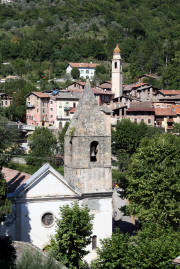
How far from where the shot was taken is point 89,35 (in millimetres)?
138500

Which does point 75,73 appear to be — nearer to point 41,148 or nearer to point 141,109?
point 141,109

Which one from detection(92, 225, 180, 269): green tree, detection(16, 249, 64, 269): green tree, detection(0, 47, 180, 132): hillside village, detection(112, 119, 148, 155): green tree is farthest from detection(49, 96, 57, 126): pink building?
detection(16, 249, 64, 269): green tree

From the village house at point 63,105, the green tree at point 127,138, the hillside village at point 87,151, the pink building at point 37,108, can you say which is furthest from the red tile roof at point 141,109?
the pink building at point 37,108

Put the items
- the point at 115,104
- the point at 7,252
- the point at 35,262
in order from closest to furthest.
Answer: the point at 35,262
the point at 7,252
the point at 115,104

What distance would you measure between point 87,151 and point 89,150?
0.42ft

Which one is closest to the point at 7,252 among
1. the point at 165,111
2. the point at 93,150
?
the point at 93,150

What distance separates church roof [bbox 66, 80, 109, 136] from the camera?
84.6 ft

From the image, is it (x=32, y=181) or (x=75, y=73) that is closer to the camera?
(x=32, y=181)

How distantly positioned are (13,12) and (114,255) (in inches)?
6067

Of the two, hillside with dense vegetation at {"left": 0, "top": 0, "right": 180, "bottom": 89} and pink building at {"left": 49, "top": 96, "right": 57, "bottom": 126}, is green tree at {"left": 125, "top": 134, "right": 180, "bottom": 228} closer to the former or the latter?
pink building at {"left": 49, "top": 96, "right": 57, "bottom": 126}

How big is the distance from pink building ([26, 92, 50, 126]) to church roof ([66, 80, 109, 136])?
175 feet

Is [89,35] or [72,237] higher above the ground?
[89,35]

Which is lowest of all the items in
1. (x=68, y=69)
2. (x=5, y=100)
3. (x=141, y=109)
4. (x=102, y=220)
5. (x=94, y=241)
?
(x=94, y=241)

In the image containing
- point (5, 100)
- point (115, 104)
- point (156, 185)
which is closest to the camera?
point (156, 185)
